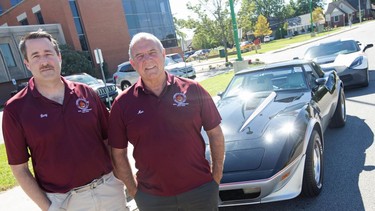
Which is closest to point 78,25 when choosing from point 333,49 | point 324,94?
point 333,49

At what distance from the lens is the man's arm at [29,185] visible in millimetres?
2115

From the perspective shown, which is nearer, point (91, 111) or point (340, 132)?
point (91, 111)

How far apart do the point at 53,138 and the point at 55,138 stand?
12 mm

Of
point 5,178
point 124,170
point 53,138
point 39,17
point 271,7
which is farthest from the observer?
point 271,7

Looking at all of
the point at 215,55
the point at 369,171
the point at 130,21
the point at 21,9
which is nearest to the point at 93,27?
the point at 130,21

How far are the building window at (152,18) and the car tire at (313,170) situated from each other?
31704 mm

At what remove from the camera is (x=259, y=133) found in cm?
359

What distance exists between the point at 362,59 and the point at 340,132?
4.09 m

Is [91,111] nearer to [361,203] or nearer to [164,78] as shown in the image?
[164,78]

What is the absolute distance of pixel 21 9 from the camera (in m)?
32.0

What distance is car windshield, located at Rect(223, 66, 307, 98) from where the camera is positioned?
4.91 meters

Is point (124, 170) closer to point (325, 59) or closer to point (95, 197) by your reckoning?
point (95, 197)

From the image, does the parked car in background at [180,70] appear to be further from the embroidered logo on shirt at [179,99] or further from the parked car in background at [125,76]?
the embroidered logo on shirt at [179,99]

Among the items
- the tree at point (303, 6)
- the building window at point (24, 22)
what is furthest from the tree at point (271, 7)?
the building window at point (24, 22)
